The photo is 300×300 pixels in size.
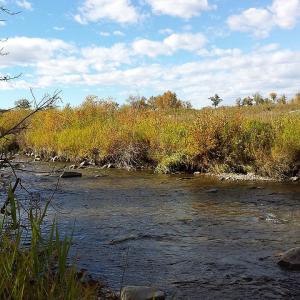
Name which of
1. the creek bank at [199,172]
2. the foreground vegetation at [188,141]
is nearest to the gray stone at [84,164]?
the creek bank at [199,172]

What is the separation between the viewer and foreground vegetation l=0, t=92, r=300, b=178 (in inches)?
606

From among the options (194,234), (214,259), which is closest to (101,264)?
(214,259)

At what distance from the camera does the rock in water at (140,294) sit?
16.5 ft

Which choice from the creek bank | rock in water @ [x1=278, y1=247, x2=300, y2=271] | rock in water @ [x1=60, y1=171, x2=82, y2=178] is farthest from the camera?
rock in water @ [x1=60, y1=171, x2=82, y2=178]

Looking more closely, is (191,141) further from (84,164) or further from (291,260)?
(291,260)

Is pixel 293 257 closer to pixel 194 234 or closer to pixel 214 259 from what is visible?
pixel 214 259

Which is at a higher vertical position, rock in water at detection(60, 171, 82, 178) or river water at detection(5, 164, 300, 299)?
rock in water at detection(60, 171, 82, 178)

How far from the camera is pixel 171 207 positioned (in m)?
10.8

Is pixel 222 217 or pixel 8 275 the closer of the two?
pixel 8 275

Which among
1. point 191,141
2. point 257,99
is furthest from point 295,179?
point 257,99

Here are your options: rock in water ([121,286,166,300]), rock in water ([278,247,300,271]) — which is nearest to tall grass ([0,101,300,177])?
rock in water ([278,247,300,271])

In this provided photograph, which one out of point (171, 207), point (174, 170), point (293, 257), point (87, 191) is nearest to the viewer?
point (293, 257)

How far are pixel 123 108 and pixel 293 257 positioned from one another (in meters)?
20.7

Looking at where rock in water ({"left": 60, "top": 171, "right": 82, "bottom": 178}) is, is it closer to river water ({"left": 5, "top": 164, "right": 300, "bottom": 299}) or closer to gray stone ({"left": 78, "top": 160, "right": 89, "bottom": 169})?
river water ({"left": 5, "top": 164, "right": 300, "bottom": 299})
